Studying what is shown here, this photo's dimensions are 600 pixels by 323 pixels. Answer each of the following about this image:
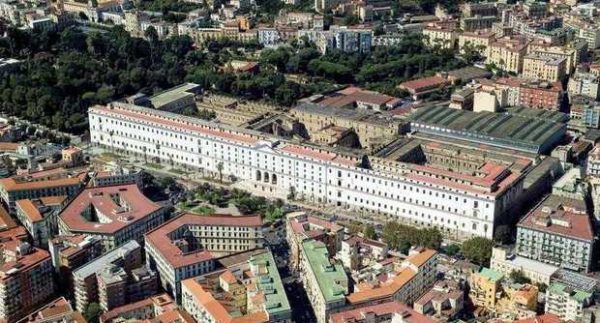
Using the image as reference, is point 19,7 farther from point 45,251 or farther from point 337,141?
point 45,251

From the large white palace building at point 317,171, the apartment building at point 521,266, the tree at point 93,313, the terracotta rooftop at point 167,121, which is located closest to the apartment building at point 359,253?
the apartment building at point 521,266

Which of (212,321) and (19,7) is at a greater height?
(19,7)

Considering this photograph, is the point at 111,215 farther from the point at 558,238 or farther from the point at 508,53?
the point at 508,53

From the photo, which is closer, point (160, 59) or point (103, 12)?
point (160, 59)

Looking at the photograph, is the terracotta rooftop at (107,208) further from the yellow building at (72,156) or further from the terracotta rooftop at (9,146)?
the terracotta rooftop at (9,146)

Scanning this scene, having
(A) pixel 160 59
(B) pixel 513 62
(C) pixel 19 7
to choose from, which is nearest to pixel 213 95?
(A) pixel 160 59
